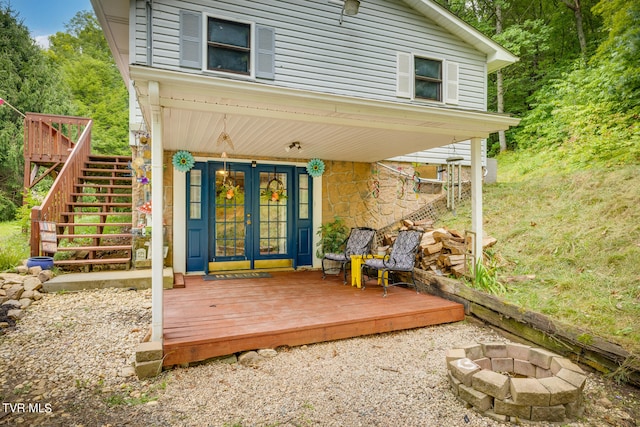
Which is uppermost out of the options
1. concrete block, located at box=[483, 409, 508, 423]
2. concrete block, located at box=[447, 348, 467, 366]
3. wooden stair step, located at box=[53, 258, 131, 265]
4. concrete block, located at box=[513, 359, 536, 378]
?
wooden stair step, located at box=[53, 258, 131, 265]

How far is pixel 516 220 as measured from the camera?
6.01 m

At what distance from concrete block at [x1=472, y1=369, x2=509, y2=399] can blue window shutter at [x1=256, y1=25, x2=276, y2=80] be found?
17.0 ft

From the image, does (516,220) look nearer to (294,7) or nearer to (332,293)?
(332,293)

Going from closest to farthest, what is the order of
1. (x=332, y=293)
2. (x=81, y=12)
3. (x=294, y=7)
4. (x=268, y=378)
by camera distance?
(x=268, y=378) < (x=332, y=293) < (x=294, y=7) < (x=81, y=12)

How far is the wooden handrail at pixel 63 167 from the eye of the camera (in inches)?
214

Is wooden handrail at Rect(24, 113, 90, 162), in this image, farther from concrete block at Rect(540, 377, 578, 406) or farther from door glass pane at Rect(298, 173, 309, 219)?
concrete block at Rect(540, 377, 578, 406)

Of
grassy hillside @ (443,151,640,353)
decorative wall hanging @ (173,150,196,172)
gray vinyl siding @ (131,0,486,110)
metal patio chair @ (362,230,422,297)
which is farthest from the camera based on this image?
decorative wall hanging @ (173,150,196,172)

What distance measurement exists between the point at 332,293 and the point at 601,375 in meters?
2.99

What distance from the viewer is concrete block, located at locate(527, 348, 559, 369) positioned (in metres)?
2.70

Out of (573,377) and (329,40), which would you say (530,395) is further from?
(329,40)

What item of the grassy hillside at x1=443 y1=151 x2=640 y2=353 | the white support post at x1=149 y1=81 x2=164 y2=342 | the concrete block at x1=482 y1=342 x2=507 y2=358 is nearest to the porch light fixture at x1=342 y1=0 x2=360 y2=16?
the white support post at x1=149 y1=81 x2=164 y2=342

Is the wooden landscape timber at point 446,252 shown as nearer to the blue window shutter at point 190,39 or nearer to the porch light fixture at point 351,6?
the porch light fixture at point 351,6

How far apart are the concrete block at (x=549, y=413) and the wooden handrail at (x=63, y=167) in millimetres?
6707

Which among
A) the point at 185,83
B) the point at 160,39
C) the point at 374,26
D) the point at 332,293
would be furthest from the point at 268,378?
the point at 374,26
